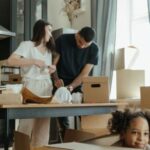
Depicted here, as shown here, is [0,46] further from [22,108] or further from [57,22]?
[22,108]

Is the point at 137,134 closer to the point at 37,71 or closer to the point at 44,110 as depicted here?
the point at 44,110

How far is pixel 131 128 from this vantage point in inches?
55.4

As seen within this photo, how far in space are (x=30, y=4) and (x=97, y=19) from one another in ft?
2.99

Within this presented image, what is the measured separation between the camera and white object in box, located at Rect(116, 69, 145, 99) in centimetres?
336

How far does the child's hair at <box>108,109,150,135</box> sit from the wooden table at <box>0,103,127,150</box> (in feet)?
1.60

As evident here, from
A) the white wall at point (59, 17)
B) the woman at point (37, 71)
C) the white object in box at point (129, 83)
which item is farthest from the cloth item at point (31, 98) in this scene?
the white wall at point (59, 17)

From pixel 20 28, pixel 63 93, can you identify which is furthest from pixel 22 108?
pixel 20 28

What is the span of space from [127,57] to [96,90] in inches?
56.3

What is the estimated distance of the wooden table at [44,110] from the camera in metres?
1.78

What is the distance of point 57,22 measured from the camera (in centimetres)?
461

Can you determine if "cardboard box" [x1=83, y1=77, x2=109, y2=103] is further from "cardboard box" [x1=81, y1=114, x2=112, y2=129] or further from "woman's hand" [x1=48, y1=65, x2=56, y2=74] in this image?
"woman's hand" [x1=48, y1=65, x2=56, y2=74]

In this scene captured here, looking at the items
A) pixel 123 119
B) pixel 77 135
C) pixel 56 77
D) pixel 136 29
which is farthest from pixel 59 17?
pixel 123 119

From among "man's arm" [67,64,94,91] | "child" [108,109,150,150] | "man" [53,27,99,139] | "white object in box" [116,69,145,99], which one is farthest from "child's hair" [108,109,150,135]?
"white object in box" [116,69,145,99]

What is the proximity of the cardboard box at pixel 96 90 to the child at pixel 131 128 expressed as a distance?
708 millimetres
